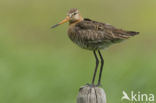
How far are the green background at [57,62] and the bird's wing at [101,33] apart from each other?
106 inches

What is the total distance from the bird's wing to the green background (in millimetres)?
2688

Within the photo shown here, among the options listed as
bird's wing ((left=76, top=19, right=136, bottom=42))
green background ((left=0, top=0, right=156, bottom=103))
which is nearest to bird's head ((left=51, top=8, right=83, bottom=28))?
bird's wing ((left=76, top=19, right=136, bottom=42))

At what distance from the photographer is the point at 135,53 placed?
1483cm

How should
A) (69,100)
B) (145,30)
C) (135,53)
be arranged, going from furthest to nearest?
1. (145,30)
2. (135,53)
3. (69,100)

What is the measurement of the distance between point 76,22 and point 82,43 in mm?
524

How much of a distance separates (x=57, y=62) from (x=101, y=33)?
433 cm

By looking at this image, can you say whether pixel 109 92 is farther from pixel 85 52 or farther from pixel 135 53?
pixel 85 52

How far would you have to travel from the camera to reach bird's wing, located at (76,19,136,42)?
9359 mm

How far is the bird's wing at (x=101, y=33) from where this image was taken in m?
9.36

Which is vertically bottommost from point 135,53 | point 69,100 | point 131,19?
point 69,100

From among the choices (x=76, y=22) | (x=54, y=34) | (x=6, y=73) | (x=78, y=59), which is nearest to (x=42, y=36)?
(x=54, y=34)

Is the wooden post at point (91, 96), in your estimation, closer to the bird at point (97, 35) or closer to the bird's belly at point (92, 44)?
the bird at point (97, 35)

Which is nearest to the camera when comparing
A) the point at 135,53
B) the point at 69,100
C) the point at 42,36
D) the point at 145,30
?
the point at 69,100

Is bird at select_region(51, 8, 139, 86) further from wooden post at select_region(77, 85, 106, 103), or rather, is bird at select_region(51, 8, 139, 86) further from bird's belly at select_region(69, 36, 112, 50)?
wooden post at select_region(77, 85, 106, 103)
